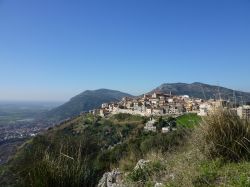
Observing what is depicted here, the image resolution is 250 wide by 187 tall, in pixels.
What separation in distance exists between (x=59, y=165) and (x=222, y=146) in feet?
7.30

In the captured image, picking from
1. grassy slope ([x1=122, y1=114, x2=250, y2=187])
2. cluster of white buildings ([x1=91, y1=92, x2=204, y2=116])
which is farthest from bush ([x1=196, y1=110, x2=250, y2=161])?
cluster of white buildings ([x1=91, y1=92, x2=204, y2=116])

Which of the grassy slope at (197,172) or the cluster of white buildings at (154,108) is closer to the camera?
the grassy slope at (197,172)

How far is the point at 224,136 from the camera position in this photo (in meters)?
4.77

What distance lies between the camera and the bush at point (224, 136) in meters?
4.73

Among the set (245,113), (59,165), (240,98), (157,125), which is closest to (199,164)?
(245,113)

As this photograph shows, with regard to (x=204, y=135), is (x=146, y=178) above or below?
below

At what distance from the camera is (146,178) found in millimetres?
4660

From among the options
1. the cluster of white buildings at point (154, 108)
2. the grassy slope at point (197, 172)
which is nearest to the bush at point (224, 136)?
the grassy slope at point (197, 172)

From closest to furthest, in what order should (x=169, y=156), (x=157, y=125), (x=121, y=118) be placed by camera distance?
(x=169, y=156)
(x=157, y=125)
(x=121, y=118)

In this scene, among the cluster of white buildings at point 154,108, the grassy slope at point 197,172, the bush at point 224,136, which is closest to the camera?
the grassy slope at point 197,172

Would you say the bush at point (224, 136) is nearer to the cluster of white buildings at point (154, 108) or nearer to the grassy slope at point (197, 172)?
the grassy slope at point (197, 172)

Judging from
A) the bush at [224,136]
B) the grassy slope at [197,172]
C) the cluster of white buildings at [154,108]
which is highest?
the cluster of white buildings at [154,108]

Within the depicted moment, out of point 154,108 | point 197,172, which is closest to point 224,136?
point 197,172

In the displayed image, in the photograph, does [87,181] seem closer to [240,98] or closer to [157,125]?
[240,98]
